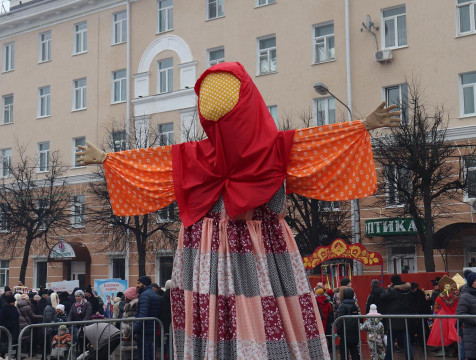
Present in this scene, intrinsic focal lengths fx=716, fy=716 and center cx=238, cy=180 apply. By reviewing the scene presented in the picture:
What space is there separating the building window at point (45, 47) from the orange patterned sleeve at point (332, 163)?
1242 inches

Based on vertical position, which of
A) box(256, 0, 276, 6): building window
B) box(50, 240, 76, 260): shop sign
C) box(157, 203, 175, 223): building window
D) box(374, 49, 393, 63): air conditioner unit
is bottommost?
box(50, 240, 76, 260): shop sign

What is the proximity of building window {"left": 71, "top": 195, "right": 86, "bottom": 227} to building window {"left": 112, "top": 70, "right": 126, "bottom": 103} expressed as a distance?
4.72 m

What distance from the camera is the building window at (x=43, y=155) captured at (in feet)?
111

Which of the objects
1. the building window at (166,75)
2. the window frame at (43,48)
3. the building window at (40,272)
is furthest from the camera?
the window frame at (43,48)

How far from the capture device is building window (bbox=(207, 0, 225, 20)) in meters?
29.4

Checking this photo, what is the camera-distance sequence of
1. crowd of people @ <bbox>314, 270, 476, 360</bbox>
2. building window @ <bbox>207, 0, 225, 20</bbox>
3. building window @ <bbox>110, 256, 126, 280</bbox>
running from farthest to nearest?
building window @ <bbox>110, 256, 126, 280</bbox>, building window @ <bbox>207, 0, 225, 20</bbox>, crowd of people @ <bbox>314, 270, 476, 360</bbox>

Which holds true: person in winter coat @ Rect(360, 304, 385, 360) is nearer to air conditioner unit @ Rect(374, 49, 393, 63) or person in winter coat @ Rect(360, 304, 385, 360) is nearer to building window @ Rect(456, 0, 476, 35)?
air conditioner unit @ Rect(374, 49, 393, 63)

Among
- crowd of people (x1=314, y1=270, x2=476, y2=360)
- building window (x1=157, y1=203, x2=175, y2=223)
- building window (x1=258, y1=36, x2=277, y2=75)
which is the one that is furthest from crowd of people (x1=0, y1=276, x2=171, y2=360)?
building window (x1=258, y1=36, x2=277, y2=75)

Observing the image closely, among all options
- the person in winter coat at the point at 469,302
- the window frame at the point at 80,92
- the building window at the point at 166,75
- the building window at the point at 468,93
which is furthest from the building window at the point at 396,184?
the window frame at the point at 80,92

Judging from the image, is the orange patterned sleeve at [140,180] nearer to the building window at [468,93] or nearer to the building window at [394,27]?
the building window at [468,93]

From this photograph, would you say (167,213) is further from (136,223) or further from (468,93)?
(468,93)

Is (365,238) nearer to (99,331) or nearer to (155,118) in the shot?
(155,118)

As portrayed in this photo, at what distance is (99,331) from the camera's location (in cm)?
874

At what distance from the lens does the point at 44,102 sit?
35031mm
